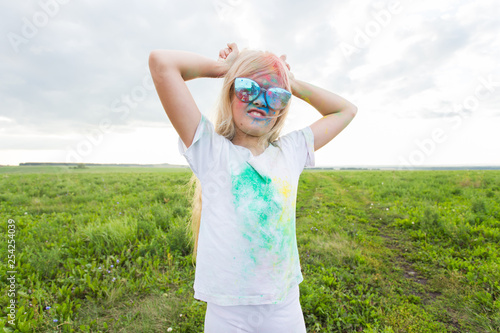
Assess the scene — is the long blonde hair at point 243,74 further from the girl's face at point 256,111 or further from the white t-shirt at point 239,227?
the white t-shirt at point 239,227

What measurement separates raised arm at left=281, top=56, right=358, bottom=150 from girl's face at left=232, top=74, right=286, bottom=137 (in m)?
0.35

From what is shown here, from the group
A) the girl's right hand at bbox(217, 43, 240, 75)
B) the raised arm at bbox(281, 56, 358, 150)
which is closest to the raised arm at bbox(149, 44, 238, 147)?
the girl's right hand at bbox(217, 43, 240, 75)

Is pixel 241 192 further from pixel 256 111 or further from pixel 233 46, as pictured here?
pixel 233 46

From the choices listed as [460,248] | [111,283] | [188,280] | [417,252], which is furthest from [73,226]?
[460,248]

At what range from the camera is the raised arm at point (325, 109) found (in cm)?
179

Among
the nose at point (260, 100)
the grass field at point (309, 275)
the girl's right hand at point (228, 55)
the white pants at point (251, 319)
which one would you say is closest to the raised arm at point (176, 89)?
the girl's right hand at point (228, 55)

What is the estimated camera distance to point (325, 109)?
1.93m

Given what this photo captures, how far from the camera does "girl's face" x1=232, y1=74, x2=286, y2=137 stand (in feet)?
4.82

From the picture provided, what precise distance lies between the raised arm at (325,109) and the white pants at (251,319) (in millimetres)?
1070

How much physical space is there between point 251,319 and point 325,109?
1485mm

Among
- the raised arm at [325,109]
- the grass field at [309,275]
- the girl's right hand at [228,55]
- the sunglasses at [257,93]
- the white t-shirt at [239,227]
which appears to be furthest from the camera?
the grass field at [309,275]

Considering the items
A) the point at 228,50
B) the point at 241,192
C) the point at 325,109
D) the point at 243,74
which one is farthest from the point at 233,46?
the point at 241,192

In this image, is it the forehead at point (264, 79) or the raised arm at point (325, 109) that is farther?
the raised arm at point (325, 109)

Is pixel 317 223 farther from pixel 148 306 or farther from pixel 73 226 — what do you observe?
pixel 73 226
